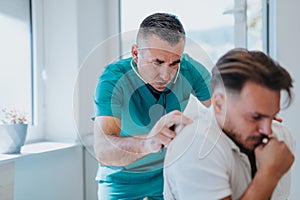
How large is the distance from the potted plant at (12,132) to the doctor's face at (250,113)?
0.78 meters

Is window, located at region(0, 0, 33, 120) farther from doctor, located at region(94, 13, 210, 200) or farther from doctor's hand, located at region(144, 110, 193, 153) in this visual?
doctor's hand, located at region(144, 110, 193, 153)

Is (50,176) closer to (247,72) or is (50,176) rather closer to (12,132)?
(12,132)

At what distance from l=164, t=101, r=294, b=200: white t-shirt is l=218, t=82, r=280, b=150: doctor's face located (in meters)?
0.02

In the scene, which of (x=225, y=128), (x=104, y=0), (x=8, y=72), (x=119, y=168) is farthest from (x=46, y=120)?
(x=225, y=128)

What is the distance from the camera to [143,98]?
682 millimetres

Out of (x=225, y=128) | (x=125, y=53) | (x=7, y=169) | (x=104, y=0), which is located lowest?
(x=7, y=169)

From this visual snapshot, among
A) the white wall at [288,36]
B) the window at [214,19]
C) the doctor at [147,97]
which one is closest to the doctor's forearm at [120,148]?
the doctor at [147,97]

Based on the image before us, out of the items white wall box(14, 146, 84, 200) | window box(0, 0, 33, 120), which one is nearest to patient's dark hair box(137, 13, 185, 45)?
white wall box(14, 146, 84, 200)

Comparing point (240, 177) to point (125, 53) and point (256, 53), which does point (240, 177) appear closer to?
point (256, 53)

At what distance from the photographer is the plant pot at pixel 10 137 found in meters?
1.12

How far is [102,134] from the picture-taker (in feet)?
2.20

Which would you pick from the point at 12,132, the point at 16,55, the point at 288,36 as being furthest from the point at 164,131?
the point at 16,55

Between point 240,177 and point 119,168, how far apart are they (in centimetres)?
26

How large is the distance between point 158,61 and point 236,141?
0.21m
